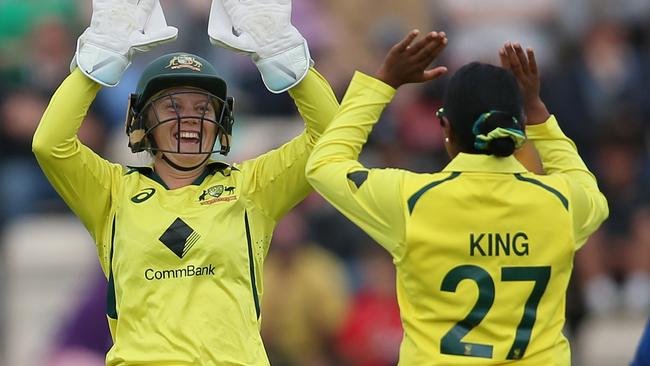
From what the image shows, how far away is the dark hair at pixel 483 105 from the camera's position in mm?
5434

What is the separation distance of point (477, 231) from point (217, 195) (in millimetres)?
1034

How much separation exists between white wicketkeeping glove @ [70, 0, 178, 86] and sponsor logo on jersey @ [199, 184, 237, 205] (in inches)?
21.0

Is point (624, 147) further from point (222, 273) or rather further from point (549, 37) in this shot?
point (222, 273)

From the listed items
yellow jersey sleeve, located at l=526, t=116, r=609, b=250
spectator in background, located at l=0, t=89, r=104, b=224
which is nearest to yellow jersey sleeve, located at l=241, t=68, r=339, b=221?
yellow jersey sleeve, located at l=526, t=116, r=609, b=250

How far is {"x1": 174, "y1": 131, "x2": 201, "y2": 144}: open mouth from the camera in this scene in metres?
5.86

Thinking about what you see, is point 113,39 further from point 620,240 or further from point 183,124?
point 620,240

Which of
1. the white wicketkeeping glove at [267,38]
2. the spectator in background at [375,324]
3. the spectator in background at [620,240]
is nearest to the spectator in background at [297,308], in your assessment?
the spectator in background at [375,324]

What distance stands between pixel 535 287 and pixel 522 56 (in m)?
0.94

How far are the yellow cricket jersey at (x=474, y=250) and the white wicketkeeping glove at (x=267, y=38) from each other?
548mm

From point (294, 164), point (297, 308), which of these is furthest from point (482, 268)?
point (297, 308)

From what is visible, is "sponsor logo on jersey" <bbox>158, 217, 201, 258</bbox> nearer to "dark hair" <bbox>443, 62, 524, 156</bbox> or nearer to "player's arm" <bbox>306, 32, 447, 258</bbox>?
"player's arm" <bbox>306, 32, 447, 258</bbox>

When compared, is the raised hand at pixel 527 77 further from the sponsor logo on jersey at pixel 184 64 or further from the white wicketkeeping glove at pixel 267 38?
the sponsor logo on jersey at pixel 184 64

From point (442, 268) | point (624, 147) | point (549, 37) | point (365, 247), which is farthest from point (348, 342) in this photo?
point (442, 268)

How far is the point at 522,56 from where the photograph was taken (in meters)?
5.87
